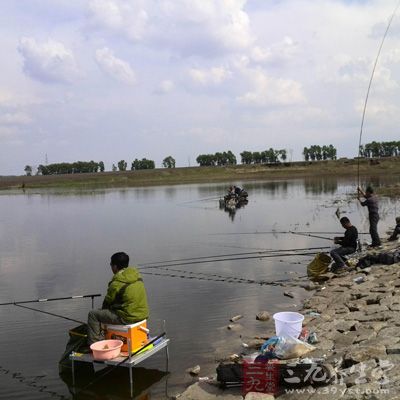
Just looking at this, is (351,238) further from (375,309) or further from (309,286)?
(375,309)

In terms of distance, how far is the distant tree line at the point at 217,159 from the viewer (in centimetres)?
16576

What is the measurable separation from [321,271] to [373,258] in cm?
153

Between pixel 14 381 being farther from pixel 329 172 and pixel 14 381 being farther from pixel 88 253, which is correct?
pixel 329 172

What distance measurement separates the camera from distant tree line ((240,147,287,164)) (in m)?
156

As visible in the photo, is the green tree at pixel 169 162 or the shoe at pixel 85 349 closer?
the shoe at pixel 85 349

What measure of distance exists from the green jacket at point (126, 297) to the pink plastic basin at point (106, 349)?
39 cm

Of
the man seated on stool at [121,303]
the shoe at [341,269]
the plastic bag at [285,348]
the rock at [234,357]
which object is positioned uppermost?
the man seated on stool at [121,303]

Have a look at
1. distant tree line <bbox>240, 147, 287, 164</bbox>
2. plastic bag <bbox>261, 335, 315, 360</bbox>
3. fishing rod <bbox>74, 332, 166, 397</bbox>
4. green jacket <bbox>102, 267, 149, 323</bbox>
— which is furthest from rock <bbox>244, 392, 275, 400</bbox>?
distant tree line <bbox>240, 147, 287, 164</bbox>

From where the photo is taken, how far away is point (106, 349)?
7141 mm

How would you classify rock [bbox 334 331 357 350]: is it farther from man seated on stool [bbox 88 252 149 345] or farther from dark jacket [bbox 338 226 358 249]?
dark jacket [bbox 338 226 358 249]

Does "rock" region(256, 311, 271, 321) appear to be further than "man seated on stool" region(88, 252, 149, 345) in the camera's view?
Yes

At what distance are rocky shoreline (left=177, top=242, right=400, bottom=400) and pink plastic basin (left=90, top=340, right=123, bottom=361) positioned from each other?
4.08ft

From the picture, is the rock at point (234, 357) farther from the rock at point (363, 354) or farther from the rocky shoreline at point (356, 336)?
the rock at point (363, 354)

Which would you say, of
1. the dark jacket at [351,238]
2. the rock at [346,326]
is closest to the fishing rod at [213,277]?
the dark jacket at [351,238]
